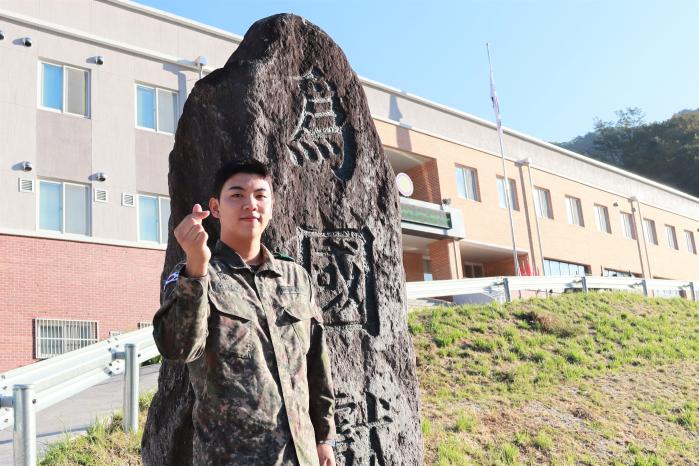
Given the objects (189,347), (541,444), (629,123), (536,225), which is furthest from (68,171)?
(629,123)

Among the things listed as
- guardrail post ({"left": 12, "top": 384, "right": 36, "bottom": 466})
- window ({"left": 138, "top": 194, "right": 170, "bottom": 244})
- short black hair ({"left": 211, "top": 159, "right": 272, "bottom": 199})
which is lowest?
guardrail post ({"left": 12, "top": 384, "right": 36, "bottom": 466})

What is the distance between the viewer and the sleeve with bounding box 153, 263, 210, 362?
253cm

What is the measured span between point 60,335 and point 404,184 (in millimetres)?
12706

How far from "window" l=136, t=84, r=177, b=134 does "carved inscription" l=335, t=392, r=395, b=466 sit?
15404 millimetres

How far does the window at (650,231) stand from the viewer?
117 feet

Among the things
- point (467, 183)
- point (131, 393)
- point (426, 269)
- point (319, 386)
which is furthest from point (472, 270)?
point (319, 386)

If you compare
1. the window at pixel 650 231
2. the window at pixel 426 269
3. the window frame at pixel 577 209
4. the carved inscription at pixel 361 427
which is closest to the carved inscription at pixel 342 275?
the carved inscription at pixel 361 427

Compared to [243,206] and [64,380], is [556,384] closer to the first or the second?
[64,380]

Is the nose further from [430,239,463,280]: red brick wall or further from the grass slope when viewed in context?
[430,239,463,280]: red brick wall

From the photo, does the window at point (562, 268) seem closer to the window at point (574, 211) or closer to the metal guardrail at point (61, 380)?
the window at point (574, 211)

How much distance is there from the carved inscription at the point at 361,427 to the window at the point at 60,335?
13.0 meters

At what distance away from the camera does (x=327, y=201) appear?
4.70 meters

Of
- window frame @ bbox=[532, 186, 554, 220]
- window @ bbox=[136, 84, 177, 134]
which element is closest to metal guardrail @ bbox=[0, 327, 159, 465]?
window @ bbox=[136, 84, 177, 134]

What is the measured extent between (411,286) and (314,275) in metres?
7.32
